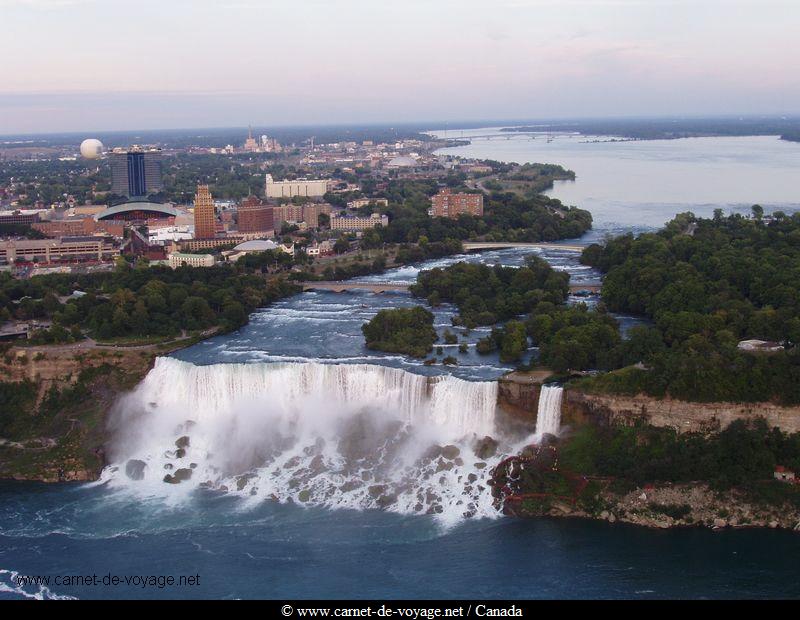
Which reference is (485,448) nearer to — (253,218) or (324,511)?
(324,511)

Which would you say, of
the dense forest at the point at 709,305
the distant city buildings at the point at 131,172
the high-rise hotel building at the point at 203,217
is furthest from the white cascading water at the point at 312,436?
the distant city buildings at the point at 131,172

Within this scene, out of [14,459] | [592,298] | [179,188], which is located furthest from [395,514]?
[179,188]

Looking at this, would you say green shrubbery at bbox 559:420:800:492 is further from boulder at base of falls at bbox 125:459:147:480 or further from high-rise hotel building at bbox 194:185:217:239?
high-rise hotel building at bbox 194:185:217:239

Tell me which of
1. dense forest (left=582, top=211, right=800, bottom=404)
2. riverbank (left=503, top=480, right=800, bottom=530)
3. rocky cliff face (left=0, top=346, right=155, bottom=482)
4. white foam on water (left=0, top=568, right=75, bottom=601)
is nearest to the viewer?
white foam on water (left=0, top=568, right=75, bottom=601)

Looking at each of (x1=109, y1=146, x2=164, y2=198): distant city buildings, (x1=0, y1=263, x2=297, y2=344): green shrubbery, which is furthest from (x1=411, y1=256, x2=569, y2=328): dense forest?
(x1=109, y1=146, x2=164, y2=198): distant city buildings

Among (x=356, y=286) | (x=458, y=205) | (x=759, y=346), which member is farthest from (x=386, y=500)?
(x=458, y=205)

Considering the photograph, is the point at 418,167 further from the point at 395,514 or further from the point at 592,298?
the point at 395,514

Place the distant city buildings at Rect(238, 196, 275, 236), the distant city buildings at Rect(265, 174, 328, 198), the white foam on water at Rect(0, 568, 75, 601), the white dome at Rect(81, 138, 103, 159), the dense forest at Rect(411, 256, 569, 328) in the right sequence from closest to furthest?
the white foam on water at Rect(0, 568, 75, 601)
the dense forest at Rect(411, 256, 569, 328)
the distant city buildings at Rect(238, 196, 275, 236)
the distant city buildings at Rect(265, 174, 328, 198)
the white dome at Rect(81, 138, 103, 159)

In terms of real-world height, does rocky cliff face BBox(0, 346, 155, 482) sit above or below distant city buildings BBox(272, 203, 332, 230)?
below
